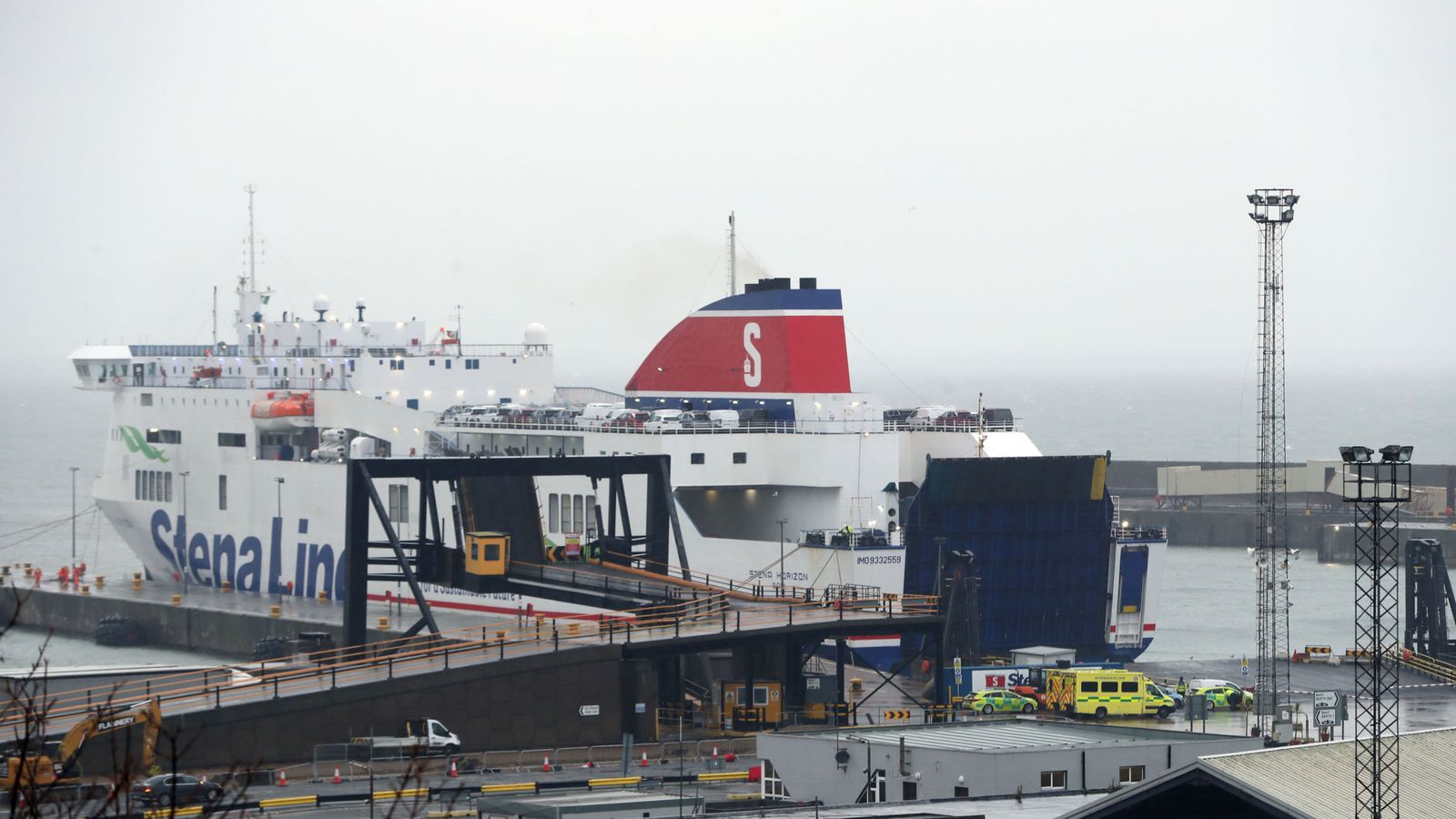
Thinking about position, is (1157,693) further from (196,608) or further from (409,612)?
(196,608)

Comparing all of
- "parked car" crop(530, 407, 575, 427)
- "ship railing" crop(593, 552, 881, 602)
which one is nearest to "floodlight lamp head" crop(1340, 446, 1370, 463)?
"ship railing" crop(593, 552, 881, 602)

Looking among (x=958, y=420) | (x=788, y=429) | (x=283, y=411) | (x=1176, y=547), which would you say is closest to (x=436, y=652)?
(x=788, y=429)

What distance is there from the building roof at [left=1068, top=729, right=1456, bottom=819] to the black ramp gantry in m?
20.3

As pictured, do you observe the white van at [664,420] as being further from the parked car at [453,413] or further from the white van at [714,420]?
the parked car at [453,413]

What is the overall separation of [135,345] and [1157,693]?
3849cm

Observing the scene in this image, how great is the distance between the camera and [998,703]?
39812 millimetres

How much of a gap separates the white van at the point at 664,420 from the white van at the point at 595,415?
6.36 feet

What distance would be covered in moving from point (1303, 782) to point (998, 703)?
1790 cm

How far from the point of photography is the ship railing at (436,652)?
35562mm

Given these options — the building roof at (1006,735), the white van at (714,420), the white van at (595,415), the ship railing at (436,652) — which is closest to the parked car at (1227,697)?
the ship railing at (436,652)

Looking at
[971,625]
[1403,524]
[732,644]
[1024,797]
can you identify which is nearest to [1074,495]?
[971,625]

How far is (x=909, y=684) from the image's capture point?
4422cm

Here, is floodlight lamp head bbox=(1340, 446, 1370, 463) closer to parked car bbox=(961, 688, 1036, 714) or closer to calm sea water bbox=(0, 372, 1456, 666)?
parked car bbox=(961, 688, 1036, 714)

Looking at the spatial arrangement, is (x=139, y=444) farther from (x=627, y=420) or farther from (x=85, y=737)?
(x=85, y=737)
